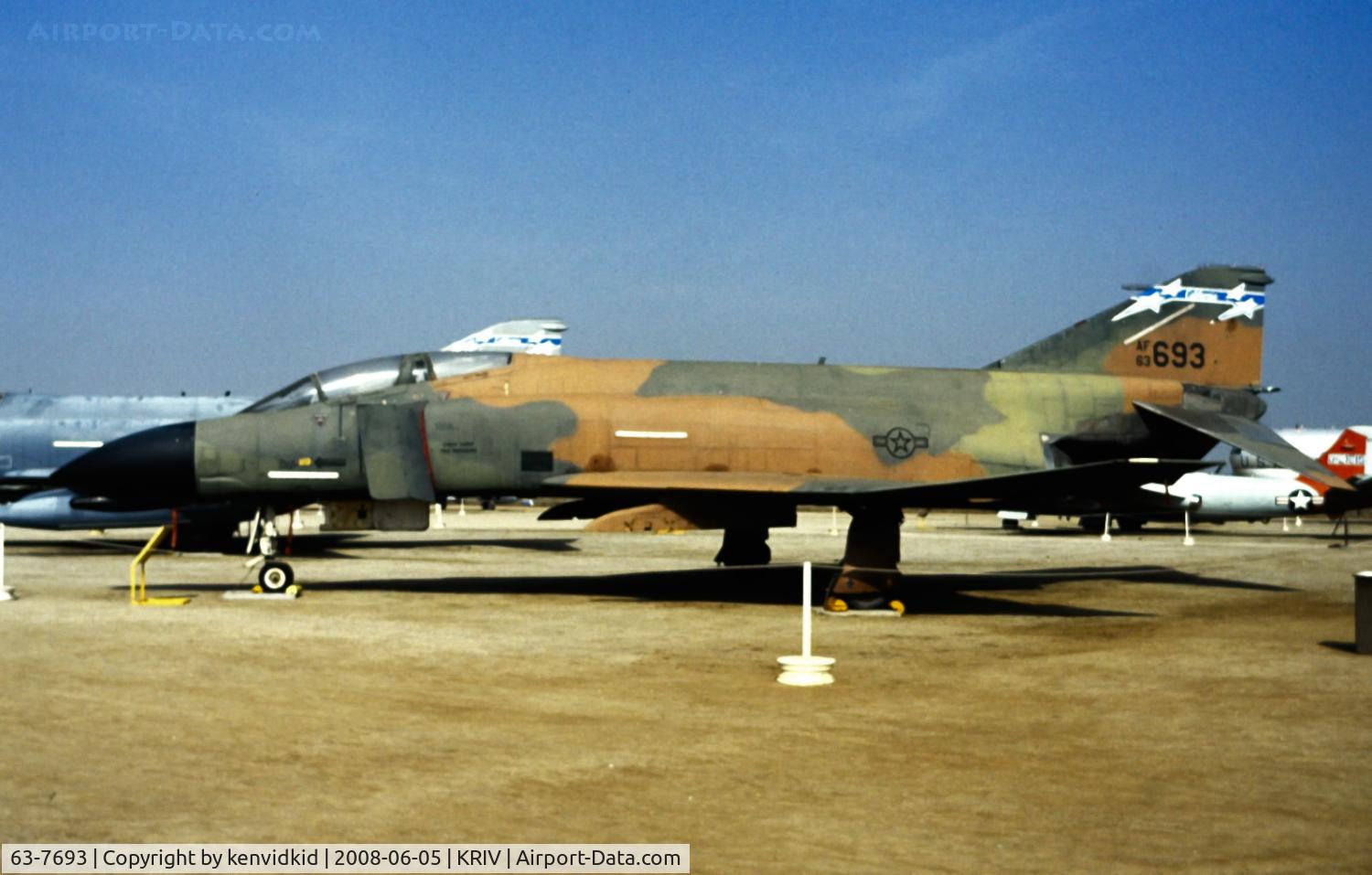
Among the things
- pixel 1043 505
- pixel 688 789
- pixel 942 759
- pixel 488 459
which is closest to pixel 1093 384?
pixel 1043 505

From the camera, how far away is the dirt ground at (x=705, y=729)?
5.55 metres

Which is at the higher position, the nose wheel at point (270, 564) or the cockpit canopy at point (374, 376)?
the cockpit canopy at point (374, 376)

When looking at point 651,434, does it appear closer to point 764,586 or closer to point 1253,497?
Result: point 764,586

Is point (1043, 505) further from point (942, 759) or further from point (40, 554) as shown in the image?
point (40, 554)

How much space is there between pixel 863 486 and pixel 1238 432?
528cm

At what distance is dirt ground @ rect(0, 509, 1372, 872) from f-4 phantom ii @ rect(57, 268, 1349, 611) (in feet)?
4.34

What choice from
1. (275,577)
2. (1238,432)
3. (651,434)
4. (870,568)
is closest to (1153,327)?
(1238,432)

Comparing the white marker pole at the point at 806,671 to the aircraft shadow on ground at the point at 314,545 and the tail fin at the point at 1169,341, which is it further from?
the aircraft shadow on ground at the point at 314,545

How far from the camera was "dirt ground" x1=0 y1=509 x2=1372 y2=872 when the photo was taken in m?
5.55

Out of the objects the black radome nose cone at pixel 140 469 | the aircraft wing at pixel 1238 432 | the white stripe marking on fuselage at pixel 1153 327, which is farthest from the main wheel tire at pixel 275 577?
the white stripe marking on fuselage at pixel 1153 327

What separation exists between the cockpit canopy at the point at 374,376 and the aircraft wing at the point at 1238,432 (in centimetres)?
827

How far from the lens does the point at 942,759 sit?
278 inches

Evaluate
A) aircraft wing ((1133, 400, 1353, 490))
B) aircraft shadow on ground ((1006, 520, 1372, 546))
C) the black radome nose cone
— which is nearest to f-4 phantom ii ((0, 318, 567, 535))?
the black radome nose cone

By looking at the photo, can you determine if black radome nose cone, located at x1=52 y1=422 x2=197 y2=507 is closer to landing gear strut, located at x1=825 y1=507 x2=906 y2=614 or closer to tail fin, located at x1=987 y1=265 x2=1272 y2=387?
landing gear strut, located at x1=825 y1=507 x2=906 y2=614
